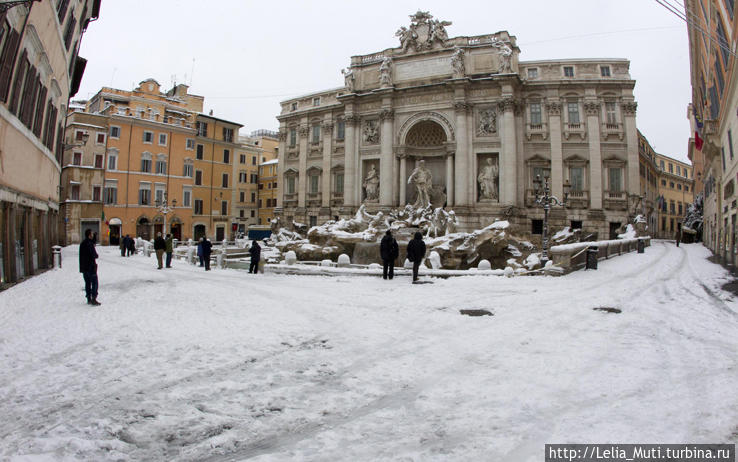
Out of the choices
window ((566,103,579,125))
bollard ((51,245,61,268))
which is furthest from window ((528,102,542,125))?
bollard ((51,245,61,268))

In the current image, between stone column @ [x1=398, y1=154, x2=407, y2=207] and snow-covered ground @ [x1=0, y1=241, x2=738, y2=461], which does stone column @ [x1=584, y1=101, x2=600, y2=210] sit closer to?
stone column @ [x1=398, y1=154, x2=407, y2=207]

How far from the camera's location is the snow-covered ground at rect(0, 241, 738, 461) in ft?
10.9

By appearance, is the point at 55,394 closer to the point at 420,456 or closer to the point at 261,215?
the point at 420,456

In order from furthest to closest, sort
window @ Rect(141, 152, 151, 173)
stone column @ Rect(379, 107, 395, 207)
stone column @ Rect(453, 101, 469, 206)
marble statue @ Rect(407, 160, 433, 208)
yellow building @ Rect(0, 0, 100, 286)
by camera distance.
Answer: window @ Rect(141, 152, 151, 173) → stone column @ Rect(379, 107, 395, 207) → stone column @ Rect(453, 101, 469, 206) → marble statue @ Rect(407, 160, 433, 208) → yellow building @ Rect(0, 0, 100, 286)

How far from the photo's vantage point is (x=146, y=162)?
44.4 m

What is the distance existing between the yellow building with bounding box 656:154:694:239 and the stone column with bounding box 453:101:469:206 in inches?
1576

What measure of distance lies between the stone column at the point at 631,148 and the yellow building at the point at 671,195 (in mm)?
31857

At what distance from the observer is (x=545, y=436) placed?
11.1 ft

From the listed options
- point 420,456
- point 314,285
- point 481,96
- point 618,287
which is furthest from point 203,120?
point 420,456

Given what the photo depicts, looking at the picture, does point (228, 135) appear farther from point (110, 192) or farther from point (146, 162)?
point (110, 192)

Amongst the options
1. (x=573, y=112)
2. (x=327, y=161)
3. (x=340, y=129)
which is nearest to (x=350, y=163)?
(x=327, y=161)

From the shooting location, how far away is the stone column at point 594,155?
102 ft

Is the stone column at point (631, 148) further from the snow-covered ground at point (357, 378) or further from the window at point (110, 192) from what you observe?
the window at point (110, 192)

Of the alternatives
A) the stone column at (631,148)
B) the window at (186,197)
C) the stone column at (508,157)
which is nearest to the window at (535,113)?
the stone column at (508,157)
